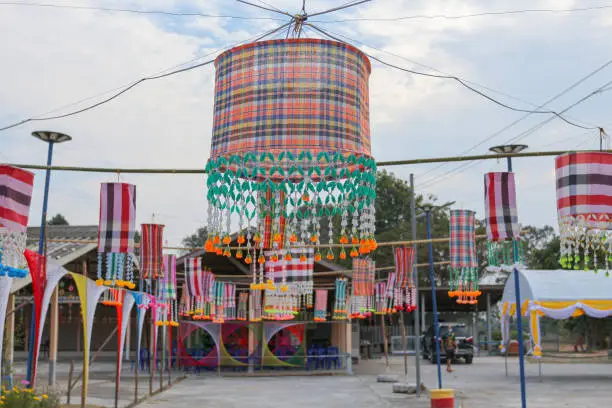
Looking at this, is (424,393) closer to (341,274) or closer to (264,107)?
(341,274)

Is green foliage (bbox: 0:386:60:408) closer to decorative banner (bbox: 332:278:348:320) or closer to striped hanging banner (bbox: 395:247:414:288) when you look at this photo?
striped hanging banner (bbox: 395:247:414:288)

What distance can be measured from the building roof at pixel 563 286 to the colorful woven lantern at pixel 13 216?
20398 millimetres

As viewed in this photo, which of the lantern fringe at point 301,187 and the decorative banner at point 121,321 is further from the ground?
the lantern fringe at point 301,187

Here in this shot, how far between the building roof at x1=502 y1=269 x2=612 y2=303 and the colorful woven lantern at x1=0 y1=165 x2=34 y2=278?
2040 cm

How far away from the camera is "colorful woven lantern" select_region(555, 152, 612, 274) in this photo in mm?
8336

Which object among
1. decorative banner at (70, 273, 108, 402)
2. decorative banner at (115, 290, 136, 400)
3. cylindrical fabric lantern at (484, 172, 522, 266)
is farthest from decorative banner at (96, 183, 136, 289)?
cylindrical fabric lantern at (484, 172, 522, 266)

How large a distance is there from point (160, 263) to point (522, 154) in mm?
13199

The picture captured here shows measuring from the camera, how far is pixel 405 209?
61938 millimetres

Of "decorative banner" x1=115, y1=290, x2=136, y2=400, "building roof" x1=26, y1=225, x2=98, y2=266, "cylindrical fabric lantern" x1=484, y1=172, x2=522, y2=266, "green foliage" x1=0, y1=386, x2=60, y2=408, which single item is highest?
"building roof" x1=26, y1=225, x2=98, y2=266

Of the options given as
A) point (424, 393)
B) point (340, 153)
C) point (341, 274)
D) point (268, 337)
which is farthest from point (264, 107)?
point (341, 274)

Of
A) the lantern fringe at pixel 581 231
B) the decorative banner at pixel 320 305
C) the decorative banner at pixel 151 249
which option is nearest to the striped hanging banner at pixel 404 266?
the decorative banner at pixel 320 305

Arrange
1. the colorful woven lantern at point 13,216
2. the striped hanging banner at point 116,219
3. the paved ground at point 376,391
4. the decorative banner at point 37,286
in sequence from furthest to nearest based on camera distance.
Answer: the paved ground at point 376,391
the decorative banner at point 37,286
the striped hanging banner at point 116,219
the colorful woven lantern at point 13,216

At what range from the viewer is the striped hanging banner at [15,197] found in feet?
25.9

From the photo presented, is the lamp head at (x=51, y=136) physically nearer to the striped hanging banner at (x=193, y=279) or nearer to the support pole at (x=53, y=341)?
the support pole at (x=53, y=341)
